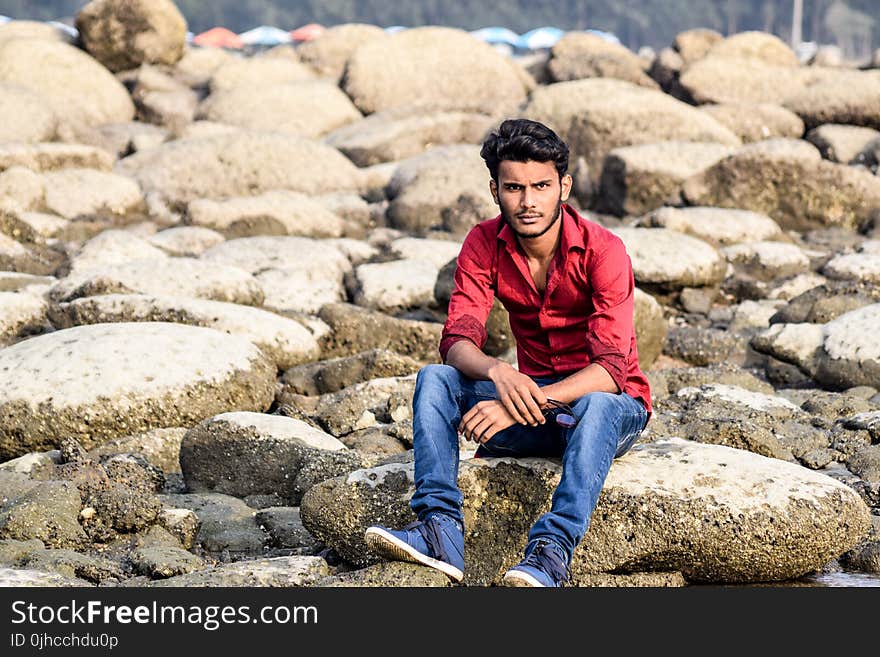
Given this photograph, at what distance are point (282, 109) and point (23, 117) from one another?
16.0 feet

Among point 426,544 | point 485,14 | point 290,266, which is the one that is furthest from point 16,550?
point 485,14

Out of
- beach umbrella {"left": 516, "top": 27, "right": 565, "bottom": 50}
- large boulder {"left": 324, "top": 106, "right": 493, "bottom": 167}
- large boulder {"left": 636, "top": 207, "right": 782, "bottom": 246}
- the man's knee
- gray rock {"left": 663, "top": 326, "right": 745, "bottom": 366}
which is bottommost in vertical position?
beach umbrella {"left": 516, "top": 27, "right": 565, "bottom": 50}

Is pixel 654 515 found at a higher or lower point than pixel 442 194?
higher

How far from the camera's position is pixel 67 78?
2356cm

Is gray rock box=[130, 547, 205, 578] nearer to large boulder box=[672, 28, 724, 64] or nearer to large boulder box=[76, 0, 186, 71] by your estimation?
large boulder box=[76, 0, 186, 71]

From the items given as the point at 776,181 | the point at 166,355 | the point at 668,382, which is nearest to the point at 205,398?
the point at 166,355

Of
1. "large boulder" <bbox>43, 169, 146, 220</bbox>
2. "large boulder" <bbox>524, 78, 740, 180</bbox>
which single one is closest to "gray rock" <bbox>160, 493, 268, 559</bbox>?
"large boulder" <bbox>43, 169, 146, 220</bbox>

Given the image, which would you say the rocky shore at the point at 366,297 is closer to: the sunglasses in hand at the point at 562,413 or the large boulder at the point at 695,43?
the large boulder at the point at 695,43

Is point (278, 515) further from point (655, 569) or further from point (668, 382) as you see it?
point (668, 382)

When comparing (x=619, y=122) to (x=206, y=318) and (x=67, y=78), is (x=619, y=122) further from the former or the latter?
(x=67, y=78)

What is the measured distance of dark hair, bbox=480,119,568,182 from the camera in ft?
16.3

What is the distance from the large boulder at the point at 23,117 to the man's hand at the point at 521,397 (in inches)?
652

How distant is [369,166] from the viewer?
19953 millimetres

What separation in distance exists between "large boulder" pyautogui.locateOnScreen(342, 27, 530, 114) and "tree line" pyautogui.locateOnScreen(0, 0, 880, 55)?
209ft
